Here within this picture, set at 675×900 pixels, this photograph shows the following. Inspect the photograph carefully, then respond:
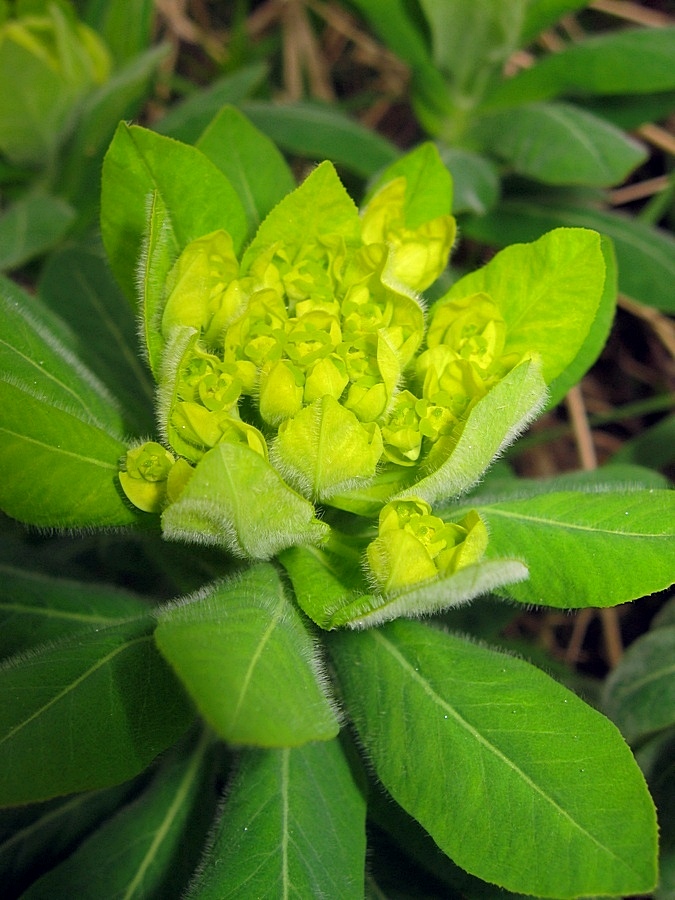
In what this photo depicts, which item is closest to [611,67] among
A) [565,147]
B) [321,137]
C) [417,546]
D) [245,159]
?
[565,147]

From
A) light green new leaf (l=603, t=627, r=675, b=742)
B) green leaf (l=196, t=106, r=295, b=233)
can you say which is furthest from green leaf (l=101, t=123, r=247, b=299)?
light green new leaf (l=603, t=627, r=675, b=742)

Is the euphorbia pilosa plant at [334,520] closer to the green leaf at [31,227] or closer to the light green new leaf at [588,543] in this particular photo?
the light green new leaf at [588,543]

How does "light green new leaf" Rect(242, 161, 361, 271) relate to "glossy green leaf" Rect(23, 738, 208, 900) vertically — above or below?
above

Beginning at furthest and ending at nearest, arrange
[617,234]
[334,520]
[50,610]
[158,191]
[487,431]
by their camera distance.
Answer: [617,234], [50,610], [334,520], [158,191], [487,431]

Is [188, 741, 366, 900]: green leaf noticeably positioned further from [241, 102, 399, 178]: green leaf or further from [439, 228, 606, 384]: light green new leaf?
[241, 102, 399, 178]: green leaf

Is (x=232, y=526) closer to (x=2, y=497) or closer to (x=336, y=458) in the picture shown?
(x=336, y=458)

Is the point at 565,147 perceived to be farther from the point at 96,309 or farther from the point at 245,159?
the point at 96,309

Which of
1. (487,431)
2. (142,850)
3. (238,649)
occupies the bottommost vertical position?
(142,850)
